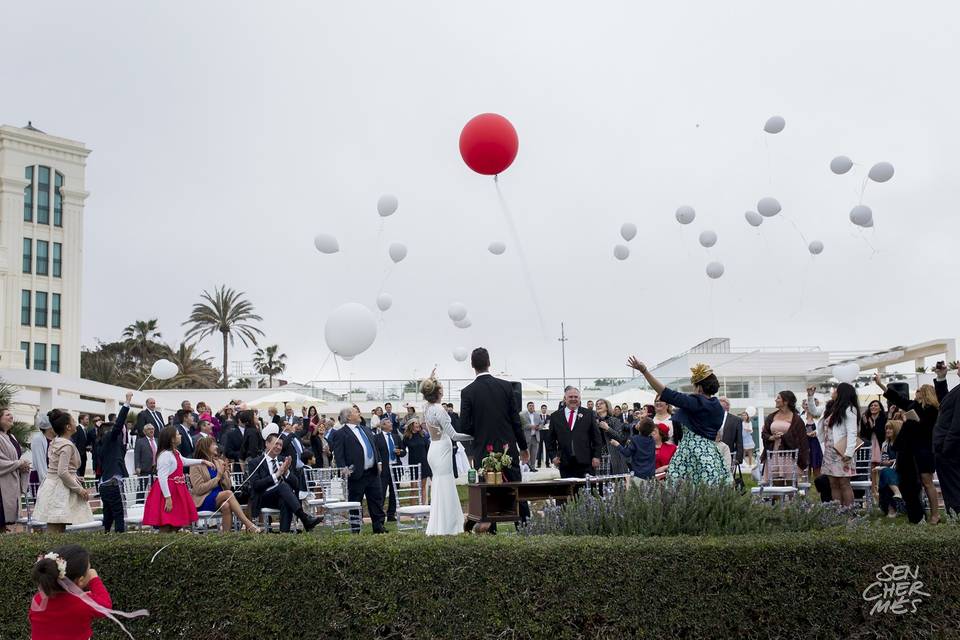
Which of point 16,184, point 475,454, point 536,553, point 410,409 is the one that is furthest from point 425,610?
point 16,184

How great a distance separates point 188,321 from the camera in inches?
2271

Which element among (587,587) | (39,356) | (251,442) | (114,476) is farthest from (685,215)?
(39,356)

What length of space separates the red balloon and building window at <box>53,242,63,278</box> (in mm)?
53287

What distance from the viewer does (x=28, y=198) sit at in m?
57.8

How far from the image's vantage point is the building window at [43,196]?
58.2 m

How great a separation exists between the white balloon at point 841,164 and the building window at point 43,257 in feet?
A: 174

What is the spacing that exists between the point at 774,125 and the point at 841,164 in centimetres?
134

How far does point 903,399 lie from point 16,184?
5673 cm

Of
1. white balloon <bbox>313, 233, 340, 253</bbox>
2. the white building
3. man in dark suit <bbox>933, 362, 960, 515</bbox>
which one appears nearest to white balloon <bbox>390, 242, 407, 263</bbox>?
white balloon <bbox>313, 233, 340, 253</bbox>

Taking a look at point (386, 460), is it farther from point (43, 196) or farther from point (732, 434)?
point (43, 196)

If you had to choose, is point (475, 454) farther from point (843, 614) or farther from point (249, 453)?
point (249, 453)

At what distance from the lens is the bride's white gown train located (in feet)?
32.4

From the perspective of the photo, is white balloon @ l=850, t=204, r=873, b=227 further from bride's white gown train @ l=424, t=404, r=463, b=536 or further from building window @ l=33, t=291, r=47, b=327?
building window @ l=33, t=291, r=47, b=327

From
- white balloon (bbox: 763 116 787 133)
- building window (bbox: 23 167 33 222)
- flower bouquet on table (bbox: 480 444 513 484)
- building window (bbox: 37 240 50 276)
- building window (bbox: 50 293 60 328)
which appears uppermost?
building window (bbox: 23 167 33 222)
